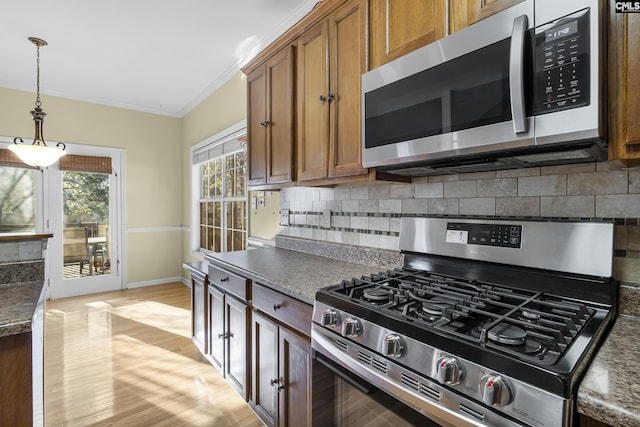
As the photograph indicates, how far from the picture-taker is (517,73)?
93cm

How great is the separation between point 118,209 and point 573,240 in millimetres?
5342

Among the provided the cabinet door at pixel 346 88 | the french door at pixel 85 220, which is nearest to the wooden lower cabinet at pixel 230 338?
the cabinet door at pixel 346 88

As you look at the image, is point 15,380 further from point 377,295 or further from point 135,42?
point 135,42

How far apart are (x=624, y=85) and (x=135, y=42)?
142 inches

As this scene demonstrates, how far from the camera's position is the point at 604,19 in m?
0.86

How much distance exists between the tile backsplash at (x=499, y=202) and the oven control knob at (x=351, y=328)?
777 mm

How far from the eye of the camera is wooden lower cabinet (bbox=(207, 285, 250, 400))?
6.18ft

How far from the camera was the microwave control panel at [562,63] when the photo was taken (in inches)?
33.7

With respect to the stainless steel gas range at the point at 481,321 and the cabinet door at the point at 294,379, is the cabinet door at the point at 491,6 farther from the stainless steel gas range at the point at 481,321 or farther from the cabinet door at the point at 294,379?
the cabinet door at the point at 294,379

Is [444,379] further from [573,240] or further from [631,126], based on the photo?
[631,126]

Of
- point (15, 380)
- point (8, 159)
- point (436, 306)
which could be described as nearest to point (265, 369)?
point (15, 380)

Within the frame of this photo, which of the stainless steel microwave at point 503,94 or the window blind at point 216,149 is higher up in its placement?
the window blind at point 216,149

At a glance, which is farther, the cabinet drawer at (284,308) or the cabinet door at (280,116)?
the cabinet door at (280,116)

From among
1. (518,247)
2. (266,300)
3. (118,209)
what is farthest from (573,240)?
(118,209)
